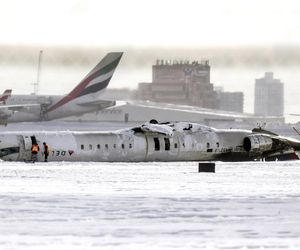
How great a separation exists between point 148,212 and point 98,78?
94512mm

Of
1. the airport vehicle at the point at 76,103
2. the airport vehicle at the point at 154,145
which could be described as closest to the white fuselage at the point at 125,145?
the airport vehicle at the point at 154,145

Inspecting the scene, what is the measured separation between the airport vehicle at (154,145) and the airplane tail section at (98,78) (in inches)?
1633

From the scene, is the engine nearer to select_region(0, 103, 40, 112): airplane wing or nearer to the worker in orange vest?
the worker in orange vest

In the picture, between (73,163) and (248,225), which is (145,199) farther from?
(73,163)

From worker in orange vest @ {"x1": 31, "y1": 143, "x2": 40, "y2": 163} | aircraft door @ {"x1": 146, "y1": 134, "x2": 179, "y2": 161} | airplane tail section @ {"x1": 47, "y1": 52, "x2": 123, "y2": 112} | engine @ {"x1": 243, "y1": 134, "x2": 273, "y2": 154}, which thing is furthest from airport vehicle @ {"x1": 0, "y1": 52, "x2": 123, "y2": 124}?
worker in orange vest @ {"x1": 31, "y1": 143, "x2": 40, "y2": 163}

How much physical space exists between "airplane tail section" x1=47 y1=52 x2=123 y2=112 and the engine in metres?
44.6

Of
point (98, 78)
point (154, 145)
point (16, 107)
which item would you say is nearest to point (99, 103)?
point (98, 78)

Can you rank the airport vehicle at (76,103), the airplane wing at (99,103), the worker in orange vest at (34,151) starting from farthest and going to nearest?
1. the airplane wing at (99,103)
2. the airport vehicle at (76,103)
3. the worker in orange vest at (34,151)

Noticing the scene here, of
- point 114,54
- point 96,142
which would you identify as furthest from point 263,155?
point 114,54

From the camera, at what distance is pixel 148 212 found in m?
32.7

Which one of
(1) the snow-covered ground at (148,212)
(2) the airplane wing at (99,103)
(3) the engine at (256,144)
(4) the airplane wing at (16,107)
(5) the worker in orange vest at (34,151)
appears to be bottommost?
(1) the snow-covered ground at (148,212)

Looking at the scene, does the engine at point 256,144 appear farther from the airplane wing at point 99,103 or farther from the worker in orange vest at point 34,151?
→ the airplane wing at point 99,103

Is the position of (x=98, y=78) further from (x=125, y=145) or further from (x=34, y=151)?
(x=34, y=151)

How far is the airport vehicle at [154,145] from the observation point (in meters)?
74.1
